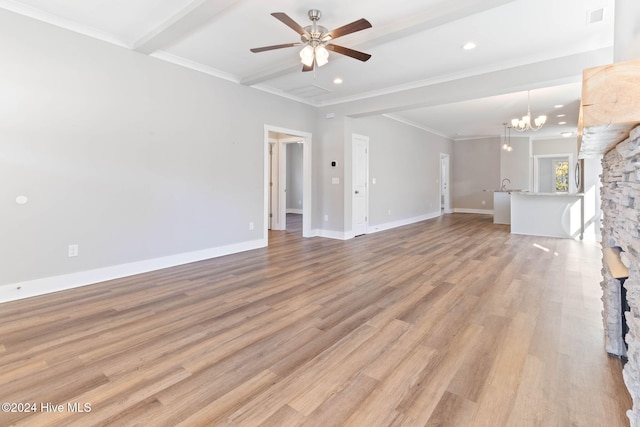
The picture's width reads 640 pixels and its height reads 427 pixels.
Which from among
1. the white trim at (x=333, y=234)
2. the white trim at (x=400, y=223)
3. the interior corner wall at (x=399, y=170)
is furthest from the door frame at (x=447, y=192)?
the white trim at (x=333, y=234)

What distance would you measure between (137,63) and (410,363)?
4.29m

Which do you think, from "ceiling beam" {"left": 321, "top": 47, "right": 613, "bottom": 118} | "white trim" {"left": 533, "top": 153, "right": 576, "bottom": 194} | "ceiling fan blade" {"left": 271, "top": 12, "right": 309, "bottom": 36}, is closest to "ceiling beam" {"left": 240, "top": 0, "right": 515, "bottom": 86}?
"ceiling fan blade" {"left": 271, "top": 12, "right": 309, "bottom": 36}

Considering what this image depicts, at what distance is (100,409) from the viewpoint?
4.93ft

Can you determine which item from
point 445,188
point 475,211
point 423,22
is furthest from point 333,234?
→ point 475,211

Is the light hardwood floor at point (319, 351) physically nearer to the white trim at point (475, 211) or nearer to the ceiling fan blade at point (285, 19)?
the ceiling fan blade at point (285, 19)

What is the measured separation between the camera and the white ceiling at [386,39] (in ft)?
9.45

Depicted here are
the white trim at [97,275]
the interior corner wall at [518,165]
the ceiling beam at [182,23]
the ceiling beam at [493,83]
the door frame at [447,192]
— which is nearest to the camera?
the ceiling beam at [182,23]

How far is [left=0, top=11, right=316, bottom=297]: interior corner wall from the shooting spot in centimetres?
297

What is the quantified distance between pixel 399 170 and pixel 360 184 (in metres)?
1.89

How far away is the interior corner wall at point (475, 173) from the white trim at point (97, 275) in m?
9.21

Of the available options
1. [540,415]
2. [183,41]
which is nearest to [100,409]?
[540,415]

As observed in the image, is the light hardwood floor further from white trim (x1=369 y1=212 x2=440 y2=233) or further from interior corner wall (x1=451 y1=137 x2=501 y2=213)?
interior corner wall (x1=451 y1=137 x2=501 y2=213)

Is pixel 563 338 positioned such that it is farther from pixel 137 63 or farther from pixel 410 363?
pixel 137 63

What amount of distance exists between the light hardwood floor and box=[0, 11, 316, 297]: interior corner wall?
1.89 feet
